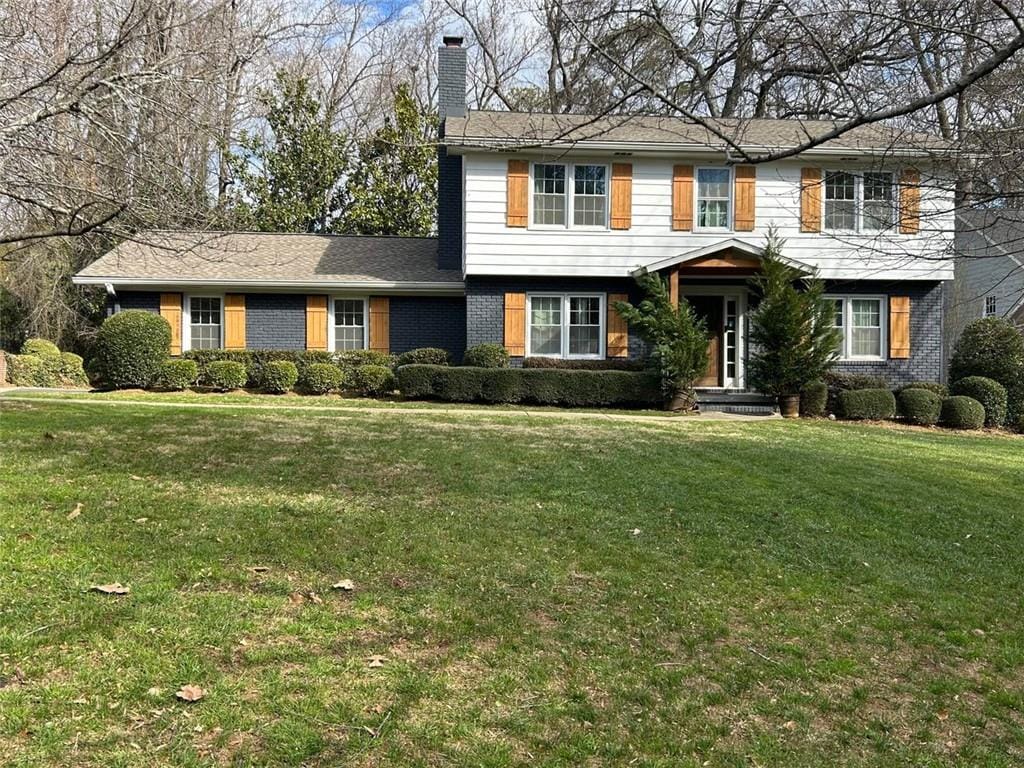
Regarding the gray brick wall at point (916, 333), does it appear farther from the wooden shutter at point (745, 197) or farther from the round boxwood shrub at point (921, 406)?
the wooden shutter at point (745, 197)

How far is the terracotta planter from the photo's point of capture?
14.4m

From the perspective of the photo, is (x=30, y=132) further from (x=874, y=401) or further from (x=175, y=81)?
(x=874, y=401)

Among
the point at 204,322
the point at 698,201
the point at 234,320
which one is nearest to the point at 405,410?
the point at 234,320

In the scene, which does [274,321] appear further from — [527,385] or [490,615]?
[490,615]

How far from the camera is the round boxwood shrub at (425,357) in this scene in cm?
1584

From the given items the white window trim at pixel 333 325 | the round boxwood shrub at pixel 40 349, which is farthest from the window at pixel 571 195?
the round boxwood shrub at pixel 40 349

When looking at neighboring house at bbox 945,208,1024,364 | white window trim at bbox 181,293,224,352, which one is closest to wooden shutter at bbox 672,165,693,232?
neighboring house at bbox 945,208,1024,364

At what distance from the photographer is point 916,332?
16766 mm

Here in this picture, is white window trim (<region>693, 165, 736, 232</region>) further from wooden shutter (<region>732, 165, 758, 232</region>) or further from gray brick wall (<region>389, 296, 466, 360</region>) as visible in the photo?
gray brick wall (<region>389, 296, 466, 360</region>)

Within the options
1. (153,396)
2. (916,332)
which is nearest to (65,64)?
(153,396)

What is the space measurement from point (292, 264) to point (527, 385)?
24.0ft

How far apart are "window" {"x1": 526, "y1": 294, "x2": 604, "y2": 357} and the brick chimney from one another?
9.23ft

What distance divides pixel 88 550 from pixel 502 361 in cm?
1167

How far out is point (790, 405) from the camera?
14.4 m
